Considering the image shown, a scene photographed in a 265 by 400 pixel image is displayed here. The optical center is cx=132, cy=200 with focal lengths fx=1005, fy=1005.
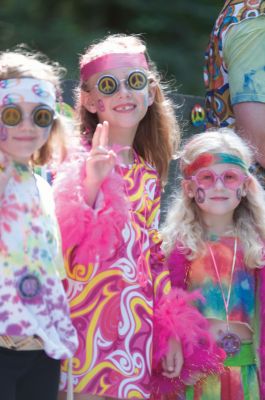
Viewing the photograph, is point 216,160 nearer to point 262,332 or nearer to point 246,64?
point 246,64

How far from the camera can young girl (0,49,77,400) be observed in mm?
2912

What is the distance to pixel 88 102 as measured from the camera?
11.8 ft

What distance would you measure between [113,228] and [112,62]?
24.5 inches

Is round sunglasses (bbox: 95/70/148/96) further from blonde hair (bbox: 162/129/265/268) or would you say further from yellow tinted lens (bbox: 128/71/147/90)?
blonde hair (bbox: 162/129/265/268)

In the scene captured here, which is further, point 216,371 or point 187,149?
point 187,149

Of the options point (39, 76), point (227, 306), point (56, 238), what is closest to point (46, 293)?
point (56, 238)

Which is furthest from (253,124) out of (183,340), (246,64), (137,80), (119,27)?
(119,27)

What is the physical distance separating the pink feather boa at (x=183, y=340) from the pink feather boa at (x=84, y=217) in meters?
0.31

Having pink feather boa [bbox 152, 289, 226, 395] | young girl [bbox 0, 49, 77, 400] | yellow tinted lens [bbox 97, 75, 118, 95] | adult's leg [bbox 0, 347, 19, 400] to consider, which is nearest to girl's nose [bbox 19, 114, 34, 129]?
young girl [bbox 0, 49, 77, 400]

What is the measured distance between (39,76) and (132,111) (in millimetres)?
551

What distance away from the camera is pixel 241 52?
3.82m

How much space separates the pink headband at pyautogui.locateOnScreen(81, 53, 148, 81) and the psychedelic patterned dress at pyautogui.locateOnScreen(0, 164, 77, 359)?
61cm

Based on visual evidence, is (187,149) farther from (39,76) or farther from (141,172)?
(39,76)

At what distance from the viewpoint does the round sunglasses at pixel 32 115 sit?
2.99 meters
